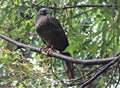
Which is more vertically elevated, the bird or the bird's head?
the bird's head

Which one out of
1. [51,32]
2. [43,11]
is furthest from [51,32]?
[43,11]

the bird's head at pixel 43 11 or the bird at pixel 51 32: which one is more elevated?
the bird's head at pixel 43 11

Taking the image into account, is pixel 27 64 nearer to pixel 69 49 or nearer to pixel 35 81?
pixel 35 81

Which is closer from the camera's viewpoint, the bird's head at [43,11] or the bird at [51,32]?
the bird at [51,32]

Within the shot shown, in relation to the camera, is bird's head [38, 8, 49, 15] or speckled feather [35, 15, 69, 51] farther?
bird's head [38, 8, 49, 15]

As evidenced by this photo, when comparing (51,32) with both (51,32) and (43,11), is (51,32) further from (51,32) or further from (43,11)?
(43,11)

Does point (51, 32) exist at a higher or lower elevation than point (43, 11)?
lower

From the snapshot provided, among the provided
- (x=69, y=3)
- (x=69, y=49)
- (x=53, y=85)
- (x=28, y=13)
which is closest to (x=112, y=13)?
(x=69, y=49)

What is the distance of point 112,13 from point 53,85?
206cm

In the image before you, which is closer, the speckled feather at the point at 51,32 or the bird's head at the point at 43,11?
the speckled feather at the point at 51,32

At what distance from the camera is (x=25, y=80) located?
11.7 feet

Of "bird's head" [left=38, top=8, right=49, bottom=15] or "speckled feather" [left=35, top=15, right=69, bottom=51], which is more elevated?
"bird's head" [left=38, top=8, right=49, bottom=15]

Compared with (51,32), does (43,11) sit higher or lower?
higher

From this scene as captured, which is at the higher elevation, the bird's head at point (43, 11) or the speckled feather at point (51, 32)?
the bird's head at point (43, 11)
